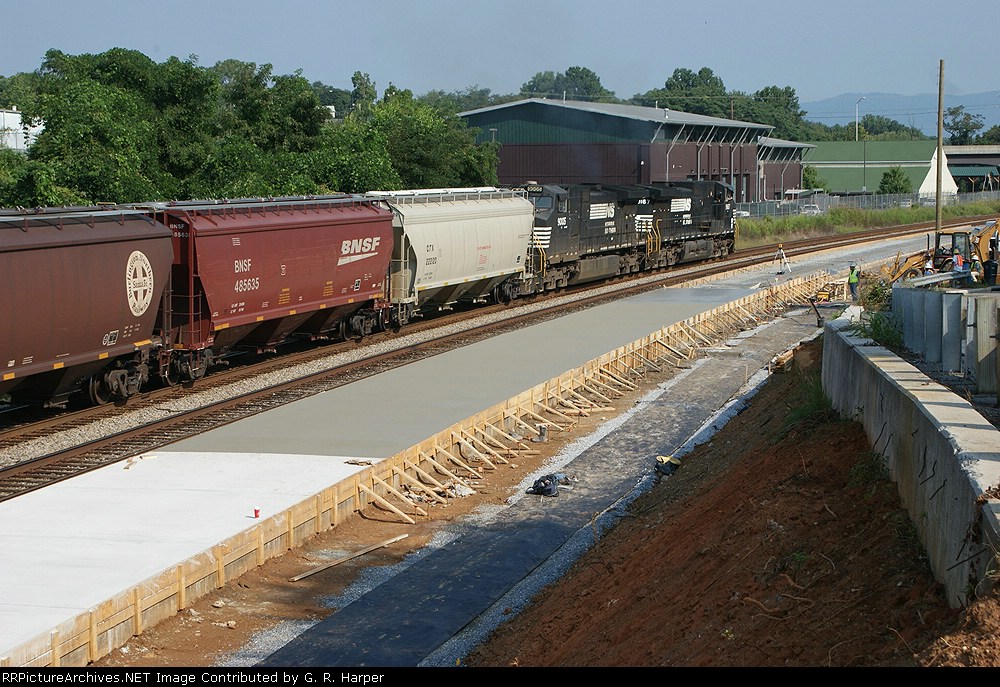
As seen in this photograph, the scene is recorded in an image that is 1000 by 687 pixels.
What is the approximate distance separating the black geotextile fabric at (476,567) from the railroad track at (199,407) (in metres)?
5.80

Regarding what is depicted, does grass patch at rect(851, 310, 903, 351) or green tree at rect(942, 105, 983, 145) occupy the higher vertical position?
green tree at rect(942, 105, 983, 145)

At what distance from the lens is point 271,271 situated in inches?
957

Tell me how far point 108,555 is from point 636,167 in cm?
6701

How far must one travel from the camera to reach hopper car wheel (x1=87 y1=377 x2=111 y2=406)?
67.9 feet

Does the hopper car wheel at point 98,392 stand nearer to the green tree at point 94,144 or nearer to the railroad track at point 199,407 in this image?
the railroad track at point 199,407

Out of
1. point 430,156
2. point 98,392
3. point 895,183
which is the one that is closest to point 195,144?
point 430,156

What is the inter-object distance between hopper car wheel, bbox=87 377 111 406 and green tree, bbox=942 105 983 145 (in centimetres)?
18526

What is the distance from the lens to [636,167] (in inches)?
2992

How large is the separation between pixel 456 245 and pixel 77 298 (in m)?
15.3

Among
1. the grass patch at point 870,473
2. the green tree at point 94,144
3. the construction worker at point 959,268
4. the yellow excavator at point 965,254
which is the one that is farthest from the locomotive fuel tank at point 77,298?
the yellow excavator at point 965,254

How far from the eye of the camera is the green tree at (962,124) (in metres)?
185

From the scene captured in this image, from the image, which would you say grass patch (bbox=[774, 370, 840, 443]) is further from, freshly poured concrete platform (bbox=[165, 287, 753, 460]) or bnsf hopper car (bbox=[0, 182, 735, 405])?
bnsf hopper car (bbox=[0, 182, 735, 405])

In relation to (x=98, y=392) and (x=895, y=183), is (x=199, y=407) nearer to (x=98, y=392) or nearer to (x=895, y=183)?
(x=98, y=392)

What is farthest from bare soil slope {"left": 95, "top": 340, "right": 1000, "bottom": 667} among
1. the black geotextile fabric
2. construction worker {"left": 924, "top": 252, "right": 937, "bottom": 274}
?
construction worker {"left": 924, "top": 252, "right": 937, "bottom": 274}
